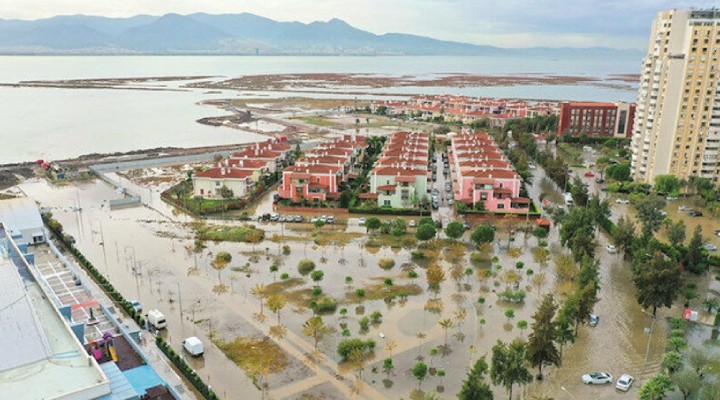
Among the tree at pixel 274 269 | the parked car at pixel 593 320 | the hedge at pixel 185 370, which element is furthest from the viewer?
the tree at pixel 274 269

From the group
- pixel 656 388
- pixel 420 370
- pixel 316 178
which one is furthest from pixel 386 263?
pixel 656 388

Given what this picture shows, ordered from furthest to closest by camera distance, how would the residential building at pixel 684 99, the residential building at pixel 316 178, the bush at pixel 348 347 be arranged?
the residential building at pixel 684 99, the residential building at pixel 316 178, the bush at pixel 348 347

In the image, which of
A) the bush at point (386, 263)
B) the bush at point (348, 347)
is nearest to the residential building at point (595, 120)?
the bush at point (386, 263)

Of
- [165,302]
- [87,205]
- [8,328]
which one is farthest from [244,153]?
[8,328]

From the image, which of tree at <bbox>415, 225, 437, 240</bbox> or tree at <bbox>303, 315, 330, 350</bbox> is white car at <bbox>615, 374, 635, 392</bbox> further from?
tree at <bbox>415, 225, 437, 240</bbox>

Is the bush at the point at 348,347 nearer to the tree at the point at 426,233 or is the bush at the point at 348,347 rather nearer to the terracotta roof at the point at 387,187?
the tree at the point at 426,233

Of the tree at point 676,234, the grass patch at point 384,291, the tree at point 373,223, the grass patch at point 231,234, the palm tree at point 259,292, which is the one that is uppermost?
the tree at point 676,234

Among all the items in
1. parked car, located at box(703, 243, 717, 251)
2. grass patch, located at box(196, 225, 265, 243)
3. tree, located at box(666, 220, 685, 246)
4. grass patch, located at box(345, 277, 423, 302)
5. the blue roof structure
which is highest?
the blue roof structure

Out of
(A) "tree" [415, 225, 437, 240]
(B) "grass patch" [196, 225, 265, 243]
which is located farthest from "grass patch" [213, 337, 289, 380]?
(A) "tree" [415, 225, 437, 240]
